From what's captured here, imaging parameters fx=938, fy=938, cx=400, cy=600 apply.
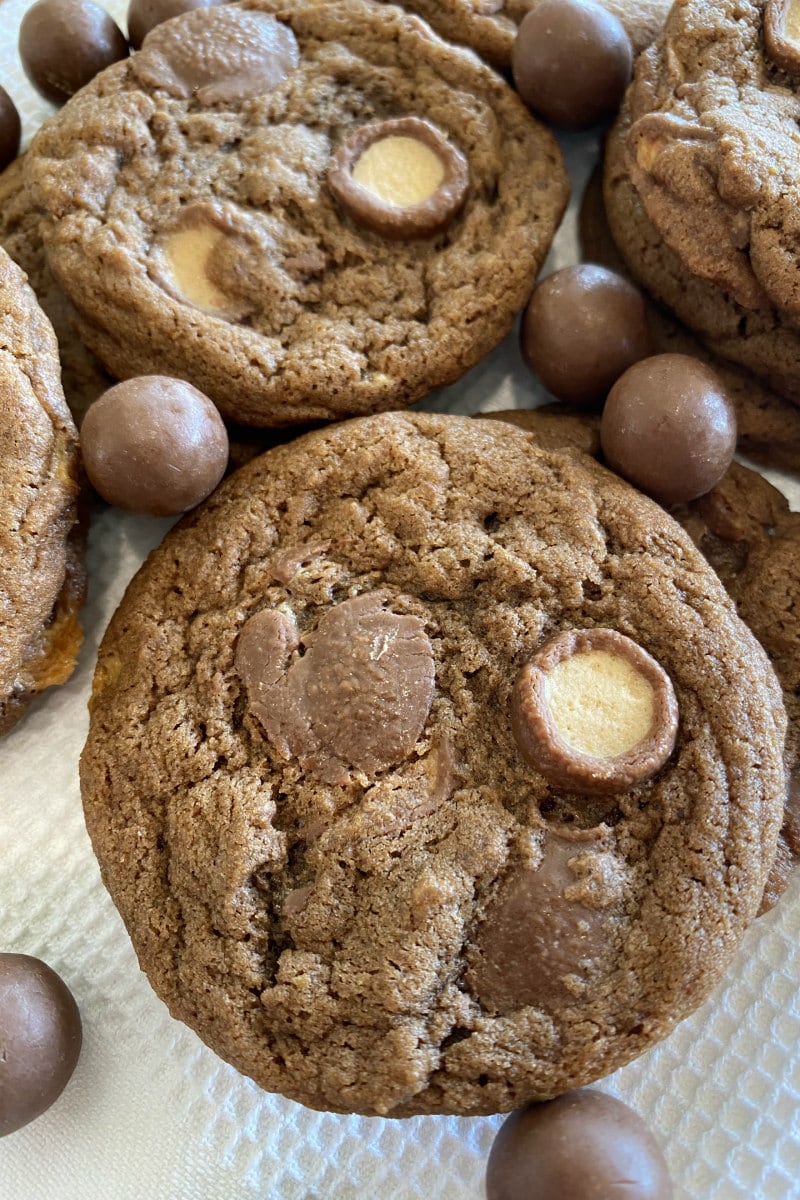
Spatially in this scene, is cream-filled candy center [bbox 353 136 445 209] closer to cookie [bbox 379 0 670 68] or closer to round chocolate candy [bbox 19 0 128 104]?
cookie [bbox 379 0 670 68]

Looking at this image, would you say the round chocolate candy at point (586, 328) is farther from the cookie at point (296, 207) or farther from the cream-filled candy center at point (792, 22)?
the cream-filled candy center at point (792, 22)

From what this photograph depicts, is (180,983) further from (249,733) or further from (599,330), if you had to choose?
(599,330)

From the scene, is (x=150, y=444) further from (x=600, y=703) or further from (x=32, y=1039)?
(x=32, y=1039)

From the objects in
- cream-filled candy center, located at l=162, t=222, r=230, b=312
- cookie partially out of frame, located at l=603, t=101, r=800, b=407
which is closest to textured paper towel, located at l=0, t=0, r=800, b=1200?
cookie partially out of frame, located at l=603, t=101, r=800, b=407

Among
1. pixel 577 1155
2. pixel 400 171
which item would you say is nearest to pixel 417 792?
pixel 577 1155

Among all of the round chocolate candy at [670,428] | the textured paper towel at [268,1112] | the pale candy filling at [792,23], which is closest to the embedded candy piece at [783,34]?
the pale candy filling at [792,23]

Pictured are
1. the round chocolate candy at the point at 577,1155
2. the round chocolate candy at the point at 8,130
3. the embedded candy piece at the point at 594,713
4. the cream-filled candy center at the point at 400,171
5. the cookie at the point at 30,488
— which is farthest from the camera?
the round chocolate candy at the point at 8,130
